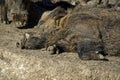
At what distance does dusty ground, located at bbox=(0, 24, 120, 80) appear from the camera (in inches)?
239

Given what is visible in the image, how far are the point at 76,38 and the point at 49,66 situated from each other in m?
0.96

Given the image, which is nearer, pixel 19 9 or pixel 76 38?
pixel 76 38

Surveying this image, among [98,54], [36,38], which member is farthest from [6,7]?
[98,54]

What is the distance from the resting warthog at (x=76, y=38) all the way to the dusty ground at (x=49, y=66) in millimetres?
193

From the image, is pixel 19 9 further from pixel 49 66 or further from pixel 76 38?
pixel 49 66

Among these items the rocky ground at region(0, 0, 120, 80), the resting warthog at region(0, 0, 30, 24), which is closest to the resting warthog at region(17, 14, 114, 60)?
the rocky ground at region(0, 0, 120, 80)

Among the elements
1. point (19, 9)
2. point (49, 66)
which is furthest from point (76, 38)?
point (19, 9)

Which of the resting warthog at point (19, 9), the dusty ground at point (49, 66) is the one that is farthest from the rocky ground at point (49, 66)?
the resting warthog at point (19, 9)

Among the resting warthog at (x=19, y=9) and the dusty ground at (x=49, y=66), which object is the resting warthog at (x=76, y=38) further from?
the resting warthog at (x=19, y=9)

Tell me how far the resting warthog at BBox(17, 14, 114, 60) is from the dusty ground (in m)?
0.19

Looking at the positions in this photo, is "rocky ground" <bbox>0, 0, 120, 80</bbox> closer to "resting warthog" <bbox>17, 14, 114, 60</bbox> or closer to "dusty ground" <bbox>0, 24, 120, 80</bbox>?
"dusty ground" <bbox>0, 24, 120, 80</bbox>

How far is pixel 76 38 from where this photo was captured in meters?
7.07

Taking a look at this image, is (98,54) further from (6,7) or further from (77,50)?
(6,7)

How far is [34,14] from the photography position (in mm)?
9555
